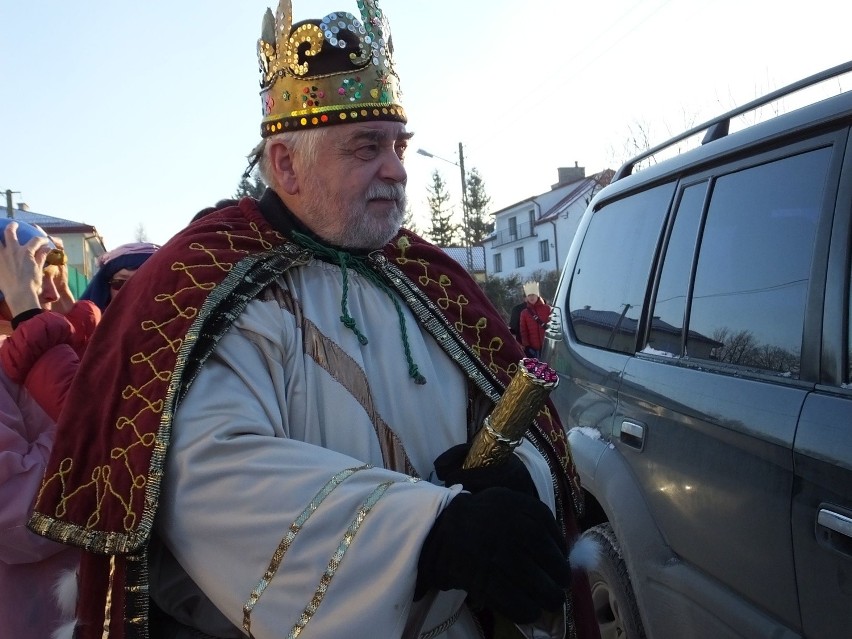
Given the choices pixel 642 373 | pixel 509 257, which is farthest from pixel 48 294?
pixel 509 257

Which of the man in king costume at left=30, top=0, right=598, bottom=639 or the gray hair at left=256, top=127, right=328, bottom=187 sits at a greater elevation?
the gray hair at left=256, top=127, right=328, bottom=187

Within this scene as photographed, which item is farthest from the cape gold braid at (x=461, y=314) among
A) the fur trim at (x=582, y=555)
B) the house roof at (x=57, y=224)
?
the house roof at (x=57, y=224)

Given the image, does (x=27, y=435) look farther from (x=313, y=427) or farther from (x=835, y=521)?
(x=835, y=521)

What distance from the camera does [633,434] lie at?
2.80 metres

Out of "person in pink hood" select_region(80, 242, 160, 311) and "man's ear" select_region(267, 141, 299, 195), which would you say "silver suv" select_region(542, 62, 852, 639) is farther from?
"person in pink hood" select_region(80, 242, 160, 311)

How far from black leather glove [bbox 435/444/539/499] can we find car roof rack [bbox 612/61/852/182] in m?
1.49

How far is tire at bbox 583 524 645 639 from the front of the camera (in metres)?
2.83

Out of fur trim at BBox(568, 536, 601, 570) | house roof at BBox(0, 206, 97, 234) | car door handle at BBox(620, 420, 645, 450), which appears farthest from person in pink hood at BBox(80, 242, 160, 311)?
house roof at BBox(0, 206, 97, 234)

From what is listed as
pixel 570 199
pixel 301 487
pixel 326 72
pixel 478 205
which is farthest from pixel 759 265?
pixel 478 205

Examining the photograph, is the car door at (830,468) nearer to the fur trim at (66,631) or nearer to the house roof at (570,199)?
the fur trim at (66,631)

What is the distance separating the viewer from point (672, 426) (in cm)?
253

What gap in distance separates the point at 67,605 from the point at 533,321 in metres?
10.7

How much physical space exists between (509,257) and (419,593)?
58.8 m

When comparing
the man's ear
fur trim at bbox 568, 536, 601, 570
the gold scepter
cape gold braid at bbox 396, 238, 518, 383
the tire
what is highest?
the man's ear
